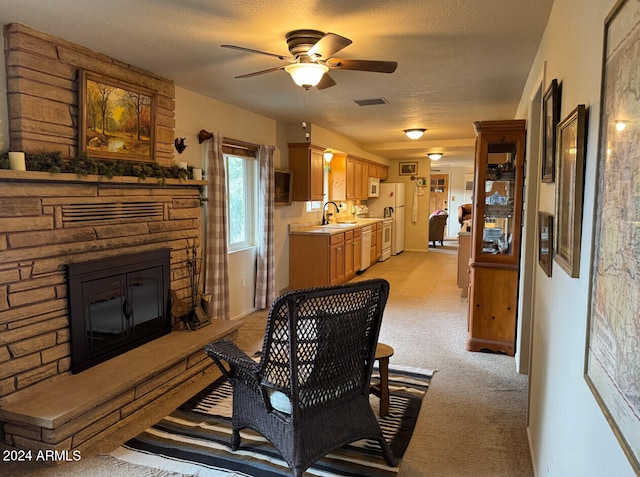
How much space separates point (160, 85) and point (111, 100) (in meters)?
0.58

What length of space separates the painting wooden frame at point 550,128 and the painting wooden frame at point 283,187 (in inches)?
143

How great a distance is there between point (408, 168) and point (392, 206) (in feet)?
4.17

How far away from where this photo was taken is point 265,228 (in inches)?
205

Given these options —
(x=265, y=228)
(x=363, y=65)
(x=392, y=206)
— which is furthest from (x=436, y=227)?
(x=363, y=65)

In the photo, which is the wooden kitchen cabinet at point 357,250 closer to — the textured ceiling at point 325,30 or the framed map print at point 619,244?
the textured ceiling at point 325,30

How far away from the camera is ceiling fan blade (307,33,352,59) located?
2.19m

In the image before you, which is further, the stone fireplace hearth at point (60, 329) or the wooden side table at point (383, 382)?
the wooden side table at point (383, 382)

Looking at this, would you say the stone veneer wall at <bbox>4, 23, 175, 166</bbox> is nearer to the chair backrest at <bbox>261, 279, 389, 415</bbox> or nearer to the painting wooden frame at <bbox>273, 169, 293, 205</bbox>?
the chair backrest at <bbox>261, 279, 389, 415</bbox>

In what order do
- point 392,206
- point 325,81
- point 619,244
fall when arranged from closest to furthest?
point 619,244 < point 325,81 < point 392,206

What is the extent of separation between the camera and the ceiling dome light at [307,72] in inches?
101

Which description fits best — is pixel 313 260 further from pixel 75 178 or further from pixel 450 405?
pixel 75 178

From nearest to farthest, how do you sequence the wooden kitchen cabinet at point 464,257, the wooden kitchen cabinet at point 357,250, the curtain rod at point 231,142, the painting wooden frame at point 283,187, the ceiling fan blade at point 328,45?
the ceiling fan blade at point 328,45
the curtain rod at point 231,142
the painting wooden frame at point 283,187
the wooden kitchen cabinet at point 464,257
the wooden kitchen cabinet at point 357,250

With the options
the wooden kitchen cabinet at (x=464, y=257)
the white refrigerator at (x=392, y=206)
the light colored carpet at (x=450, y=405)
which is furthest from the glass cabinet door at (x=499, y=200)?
the white refrigerator at (x=392, y=206)

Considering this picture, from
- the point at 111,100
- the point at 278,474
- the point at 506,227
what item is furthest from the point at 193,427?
the point at 506,227
